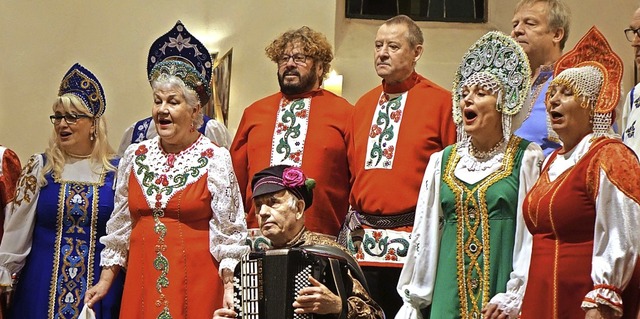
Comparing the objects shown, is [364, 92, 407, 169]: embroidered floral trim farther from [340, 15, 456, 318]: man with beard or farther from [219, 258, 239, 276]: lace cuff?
[219, 258, 239, 276]: lace cuff

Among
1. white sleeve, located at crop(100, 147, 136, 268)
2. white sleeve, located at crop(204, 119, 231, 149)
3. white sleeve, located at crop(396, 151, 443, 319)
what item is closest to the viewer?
white sleeve, located at crop(396, 151, 443, 319)

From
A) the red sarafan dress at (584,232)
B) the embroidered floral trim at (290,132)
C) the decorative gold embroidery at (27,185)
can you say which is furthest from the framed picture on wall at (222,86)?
the red sarafan dress at (584,232)

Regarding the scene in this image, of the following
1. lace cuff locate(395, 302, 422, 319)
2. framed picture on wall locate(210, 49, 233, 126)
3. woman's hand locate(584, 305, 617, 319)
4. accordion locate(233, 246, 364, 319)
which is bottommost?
woman's hand locate(584, 305, 617, 319)

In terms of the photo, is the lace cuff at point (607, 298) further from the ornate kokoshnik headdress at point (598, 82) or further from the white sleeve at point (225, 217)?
the white sleeve at point (225, 217)

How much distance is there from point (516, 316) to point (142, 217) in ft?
5.56

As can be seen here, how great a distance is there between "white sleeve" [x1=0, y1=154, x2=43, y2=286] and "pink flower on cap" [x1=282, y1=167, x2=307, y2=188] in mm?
1519

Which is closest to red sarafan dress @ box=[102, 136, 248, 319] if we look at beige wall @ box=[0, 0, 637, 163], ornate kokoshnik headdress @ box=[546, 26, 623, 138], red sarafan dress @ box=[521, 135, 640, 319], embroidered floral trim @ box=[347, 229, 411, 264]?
embroidered floral trim @ box=[347, 229, 411, 264]

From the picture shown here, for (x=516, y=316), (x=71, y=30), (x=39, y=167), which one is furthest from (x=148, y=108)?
(x=516, y=316)

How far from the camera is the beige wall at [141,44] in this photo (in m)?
8.13

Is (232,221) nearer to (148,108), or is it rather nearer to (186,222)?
(186,222)

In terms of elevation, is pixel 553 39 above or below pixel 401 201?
above

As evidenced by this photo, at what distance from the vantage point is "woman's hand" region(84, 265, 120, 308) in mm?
5305

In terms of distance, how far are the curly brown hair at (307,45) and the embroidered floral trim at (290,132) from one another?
23 centimetres

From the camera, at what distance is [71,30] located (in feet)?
27.0
